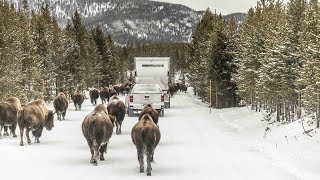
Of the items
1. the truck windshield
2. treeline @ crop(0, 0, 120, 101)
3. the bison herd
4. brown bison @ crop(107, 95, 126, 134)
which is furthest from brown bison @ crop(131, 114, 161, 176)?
treeline @ crop(0, 0, 120, 101)

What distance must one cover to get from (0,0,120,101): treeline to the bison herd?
11710 mm

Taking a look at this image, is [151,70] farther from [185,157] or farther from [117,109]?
[185,157]

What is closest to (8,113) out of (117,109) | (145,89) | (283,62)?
(117,109)

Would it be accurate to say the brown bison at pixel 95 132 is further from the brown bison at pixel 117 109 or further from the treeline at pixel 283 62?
the brown bison at pixel 117 109

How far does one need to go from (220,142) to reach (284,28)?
891cm

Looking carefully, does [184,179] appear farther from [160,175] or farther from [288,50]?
[288,50]

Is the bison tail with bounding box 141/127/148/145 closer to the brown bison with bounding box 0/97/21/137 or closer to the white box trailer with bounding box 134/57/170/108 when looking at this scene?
the brown bison with bounding box 0/97/21/137

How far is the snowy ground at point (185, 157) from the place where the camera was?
1120 cm

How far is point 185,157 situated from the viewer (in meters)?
13.9

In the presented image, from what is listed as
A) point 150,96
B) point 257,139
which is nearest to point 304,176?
point 257,139

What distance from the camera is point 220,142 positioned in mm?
17406

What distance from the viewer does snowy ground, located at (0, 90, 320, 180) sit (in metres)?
11.2

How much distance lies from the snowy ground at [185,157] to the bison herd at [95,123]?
45 cm

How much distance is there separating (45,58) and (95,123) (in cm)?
3927
